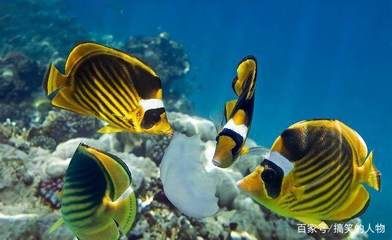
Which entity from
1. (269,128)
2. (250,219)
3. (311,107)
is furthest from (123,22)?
(250,219)

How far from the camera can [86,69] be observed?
2.03m

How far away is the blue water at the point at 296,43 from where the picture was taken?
58.3 meters

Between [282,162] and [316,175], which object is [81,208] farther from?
[316,175]

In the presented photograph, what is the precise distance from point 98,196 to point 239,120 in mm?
591

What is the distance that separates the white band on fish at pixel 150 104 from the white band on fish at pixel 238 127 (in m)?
0.31

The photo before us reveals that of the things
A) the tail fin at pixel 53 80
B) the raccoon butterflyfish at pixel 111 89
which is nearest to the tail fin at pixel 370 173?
the raccoon butterflyfish at pixel 111 89

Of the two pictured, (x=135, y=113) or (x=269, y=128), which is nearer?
(x=135, y=113)

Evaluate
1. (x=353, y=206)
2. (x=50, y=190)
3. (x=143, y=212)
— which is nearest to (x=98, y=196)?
(x=353, y=206)

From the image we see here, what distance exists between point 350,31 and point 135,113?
65.9 meters

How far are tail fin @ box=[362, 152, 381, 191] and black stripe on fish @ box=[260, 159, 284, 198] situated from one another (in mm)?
358

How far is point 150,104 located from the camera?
1.95 meters

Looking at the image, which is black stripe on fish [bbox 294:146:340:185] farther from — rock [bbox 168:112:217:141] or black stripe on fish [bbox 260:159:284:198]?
rock [bbox 168:112:217:141]

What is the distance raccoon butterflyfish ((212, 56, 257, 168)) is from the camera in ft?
5.76

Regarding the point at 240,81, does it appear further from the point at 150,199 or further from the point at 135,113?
the point at 150,199
